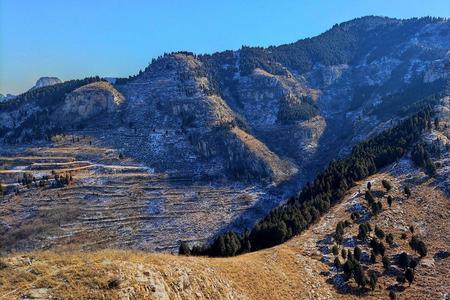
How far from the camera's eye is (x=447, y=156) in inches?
3260

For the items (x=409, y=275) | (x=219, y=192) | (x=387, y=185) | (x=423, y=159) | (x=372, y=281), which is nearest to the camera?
(x=372, y=281)

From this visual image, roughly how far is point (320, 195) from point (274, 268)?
1186 inches

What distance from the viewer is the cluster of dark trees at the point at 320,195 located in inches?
2308

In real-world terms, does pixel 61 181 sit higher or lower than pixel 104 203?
higher

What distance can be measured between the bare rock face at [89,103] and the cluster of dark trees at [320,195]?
104 meters

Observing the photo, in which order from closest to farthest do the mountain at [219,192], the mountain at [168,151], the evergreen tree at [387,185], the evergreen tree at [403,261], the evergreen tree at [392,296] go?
the mountain at [219,192]
the evergreen tree at [392,296]
the evergreen tree at [403,261]
the evergreen tree at [387,185]
the mountain at [168,151]

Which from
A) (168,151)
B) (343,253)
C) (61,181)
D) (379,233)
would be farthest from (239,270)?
(168,151)

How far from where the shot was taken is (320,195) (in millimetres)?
74438

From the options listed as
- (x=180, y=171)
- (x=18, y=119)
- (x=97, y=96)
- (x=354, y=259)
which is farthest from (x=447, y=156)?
(x=18, y=119)

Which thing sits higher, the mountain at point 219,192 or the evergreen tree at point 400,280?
the mountain at point 219,192

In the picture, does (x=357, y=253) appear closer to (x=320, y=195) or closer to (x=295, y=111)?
(x=320, y=195)

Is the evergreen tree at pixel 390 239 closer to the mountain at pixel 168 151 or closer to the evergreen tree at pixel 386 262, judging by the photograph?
the evergreen tree at pixel 386 262

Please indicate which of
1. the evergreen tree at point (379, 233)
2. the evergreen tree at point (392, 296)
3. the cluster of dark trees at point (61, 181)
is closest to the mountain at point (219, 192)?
the evergreen tree at point (379, 233)

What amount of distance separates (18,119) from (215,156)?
284 ft
